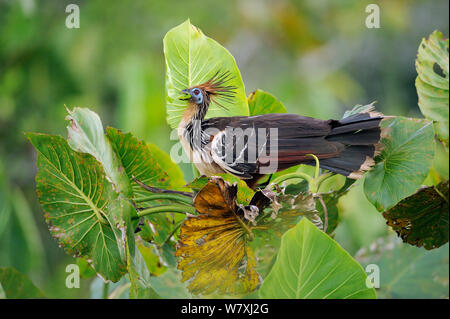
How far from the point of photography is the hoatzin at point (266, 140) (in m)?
0.30

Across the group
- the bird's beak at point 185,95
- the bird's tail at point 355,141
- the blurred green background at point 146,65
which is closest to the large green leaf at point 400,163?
the bird's tail at point 355,141

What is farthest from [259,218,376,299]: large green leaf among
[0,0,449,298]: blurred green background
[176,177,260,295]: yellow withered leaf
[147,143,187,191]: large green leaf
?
[0,0,449,298]: blurred green background

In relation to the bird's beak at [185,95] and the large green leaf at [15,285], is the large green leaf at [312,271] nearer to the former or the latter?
the bird's beak at [185,95]

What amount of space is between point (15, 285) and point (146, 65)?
3.40 ft

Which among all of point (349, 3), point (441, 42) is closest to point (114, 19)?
point (349, 3)

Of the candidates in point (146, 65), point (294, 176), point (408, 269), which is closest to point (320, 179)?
point (294, 176)

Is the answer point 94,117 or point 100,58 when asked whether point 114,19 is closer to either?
point 100,58

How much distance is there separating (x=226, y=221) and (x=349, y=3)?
5.72 feet

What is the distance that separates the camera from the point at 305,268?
0.94 ft

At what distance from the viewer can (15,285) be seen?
432 mm

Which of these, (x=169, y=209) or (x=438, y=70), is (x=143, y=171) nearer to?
(x=169, y=209)

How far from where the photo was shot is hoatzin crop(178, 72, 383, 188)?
30 centimetres

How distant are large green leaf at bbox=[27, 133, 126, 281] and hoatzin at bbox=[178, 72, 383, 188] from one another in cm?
7

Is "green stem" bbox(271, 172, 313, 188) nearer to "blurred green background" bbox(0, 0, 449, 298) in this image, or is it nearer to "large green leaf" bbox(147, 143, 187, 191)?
"large green leaf" bbox(147, 143, 187, 191)
